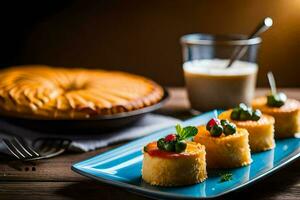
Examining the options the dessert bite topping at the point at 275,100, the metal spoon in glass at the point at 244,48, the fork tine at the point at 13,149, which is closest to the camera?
the fork tine at the point at 13,149

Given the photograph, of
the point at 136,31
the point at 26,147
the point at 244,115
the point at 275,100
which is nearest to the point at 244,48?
the point at 275,100

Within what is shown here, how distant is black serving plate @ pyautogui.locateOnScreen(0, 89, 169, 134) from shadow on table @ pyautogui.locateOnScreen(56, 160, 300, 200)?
1.22 ft

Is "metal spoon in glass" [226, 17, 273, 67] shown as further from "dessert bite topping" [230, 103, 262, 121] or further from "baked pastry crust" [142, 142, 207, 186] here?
"baked pastry crust" [142, 142, 207, 186]

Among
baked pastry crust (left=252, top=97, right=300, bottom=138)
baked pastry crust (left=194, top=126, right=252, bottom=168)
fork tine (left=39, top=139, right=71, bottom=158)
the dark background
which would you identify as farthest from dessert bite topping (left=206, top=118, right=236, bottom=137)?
the dark background

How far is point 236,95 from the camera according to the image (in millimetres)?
2434

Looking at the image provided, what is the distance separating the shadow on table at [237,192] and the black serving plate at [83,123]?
0.37m

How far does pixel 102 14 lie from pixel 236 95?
3.40 ft

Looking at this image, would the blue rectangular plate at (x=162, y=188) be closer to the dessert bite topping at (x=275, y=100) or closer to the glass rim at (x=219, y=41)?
the dessert bite topping at (x=275, y=100)

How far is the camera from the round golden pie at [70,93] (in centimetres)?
208

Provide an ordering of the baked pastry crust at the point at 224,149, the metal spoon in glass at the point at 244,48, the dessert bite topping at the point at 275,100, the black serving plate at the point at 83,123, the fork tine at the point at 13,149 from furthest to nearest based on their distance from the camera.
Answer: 1. the metal spoon in glass at the point at 244,48
2. the dessert bite topping at the point at 275,100
3. the black serving plate at the point at 83,123
4. the fork tine at the point at 13,149
5. the baked pastry crust at the point at 224,149

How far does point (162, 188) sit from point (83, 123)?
0.57m

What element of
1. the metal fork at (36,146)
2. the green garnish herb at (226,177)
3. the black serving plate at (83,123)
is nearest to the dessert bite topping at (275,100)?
the black serving plate at (83,123)

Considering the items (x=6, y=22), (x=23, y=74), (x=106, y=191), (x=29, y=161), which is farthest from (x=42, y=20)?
(x=106, y=191)

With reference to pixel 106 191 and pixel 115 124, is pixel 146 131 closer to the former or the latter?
pixel 115 124
